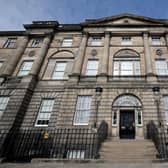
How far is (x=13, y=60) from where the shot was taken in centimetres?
1794

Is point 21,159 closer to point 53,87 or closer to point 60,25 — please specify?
point 53,87

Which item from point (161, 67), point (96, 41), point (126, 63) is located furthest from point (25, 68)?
point (161, 67)

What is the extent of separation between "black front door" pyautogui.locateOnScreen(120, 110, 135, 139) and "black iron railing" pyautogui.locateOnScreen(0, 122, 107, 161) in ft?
6.67

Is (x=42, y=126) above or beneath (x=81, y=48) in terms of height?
beneath

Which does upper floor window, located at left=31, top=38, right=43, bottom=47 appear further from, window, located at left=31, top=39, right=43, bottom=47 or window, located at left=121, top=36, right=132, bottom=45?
window, located at left=121, top=36, right=132, bottom=45

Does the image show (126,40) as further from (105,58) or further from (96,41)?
(105,58)

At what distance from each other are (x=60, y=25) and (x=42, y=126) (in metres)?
14.2

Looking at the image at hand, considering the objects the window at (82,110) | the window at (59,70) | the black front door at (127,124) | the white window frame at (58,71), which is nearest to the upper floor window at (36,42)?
the white window frame at (58,71)

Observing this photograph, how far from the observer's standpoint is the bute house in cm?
1242

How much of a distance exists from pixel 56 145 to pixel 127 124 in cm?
625

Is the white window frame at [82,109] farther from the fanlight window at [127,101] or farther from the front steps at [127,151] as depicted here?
the front steps at [127,151]

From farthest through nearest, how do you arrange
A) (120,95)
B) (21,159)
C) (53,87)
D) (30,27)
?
1. (30,27)
2. (53,87)
3. (120,95)
4. (21,159)

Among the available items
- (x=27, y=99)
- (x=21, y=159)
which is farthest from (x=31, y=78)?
(x=21, y=159)

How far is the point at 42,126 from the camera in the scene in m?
13.9
